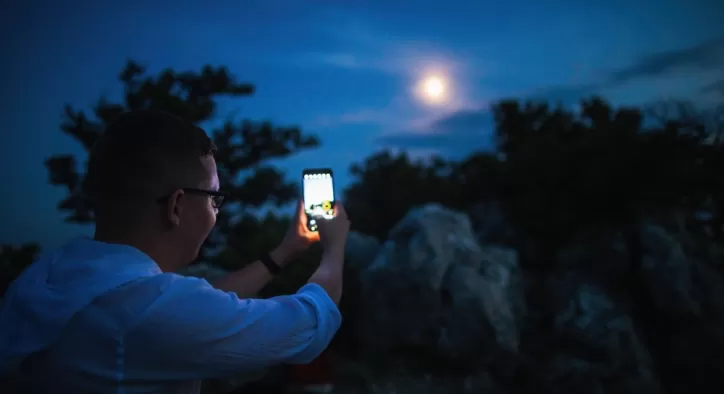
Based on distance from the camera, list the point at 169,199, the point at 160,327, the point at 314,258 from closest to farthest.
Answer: the point at 160,327, the point at 169,199, the point at 314,258

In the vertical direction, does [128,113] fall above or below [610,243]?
above

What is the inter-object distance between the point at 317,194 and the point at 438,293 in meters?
5.41

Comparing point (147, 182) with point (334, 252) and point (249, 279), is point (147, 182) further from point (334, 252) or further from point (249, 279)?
point (249, 279)

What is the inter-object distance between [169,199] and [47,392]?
16.5 inches

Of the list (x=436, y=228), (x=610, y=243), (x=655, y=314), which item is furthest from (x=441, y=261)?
(x=655, y=314)

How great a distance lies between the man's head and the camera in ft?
3.44

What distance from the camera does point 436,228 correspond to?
297 inches

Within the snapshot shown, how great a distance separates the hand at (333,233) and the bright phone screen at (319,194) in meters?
0.30

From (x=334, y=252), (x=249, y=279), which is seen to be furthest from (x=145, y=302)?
(x=249, y=279)

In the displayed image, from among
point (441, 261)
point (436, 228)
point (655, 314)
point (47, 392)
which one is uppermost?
point (47, 392)

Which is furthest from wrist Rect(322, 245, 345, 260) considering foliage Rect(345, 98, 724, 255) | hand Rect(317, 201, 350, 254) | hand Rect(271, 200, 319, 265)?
foliage Rect(345, 98, 724, 255)

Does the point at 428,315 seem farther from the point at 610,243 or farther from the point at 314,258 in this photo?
the point at 610,243

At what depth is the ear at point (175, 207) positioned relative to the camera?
1.07 metres

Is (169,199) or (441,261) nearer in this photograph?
(169,199)
